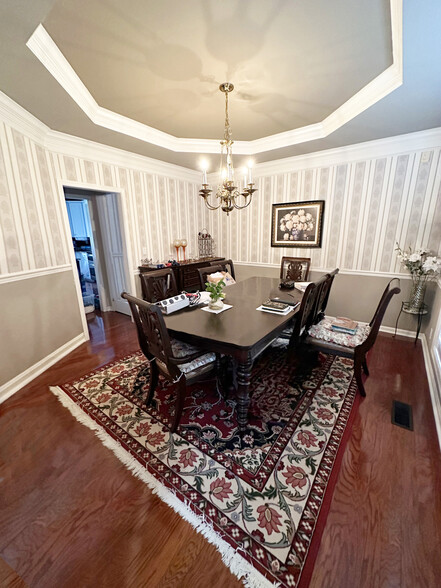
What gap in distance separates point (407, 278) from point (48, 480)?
4248 millimetres

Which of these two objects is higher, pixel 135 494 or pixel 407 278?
pixel 407 278

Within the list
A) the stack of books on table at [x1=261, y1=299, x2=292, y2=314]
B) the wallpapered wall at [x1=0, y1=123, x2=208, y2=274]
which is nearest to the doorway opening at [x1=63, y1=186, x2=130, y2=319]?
the wallpapered wall at [x1=0, y1=123, x2=208, y2=274]

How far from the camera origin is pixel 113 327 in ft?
12.2

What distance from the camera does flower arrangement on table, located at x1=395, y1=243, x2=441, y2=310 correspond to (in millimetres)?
2810

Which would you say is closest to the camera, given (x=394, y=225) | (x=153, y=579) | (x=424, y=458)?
(x=153, y=579)

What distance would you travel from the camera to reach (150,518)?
1216mm

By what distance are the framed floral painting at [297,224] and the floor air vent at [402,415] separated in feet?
8.10

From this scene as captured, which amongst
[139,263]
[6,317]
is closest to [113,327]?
[139,263]

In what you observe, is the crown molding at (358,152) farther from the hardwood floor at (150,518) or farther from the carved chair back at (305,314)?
the hardwood floor at (150,518)

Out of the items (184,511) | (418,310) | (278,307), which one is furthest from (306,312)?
(418,310)

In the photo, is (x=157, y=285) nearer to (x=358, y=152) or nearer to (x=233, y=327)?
(x=233, y=327)

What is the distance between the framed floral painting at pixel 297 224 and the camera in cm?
369

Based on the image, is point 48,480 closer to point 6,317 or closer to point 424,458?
point 6,317

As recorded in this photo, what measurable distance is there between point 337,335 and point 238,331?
112cm
